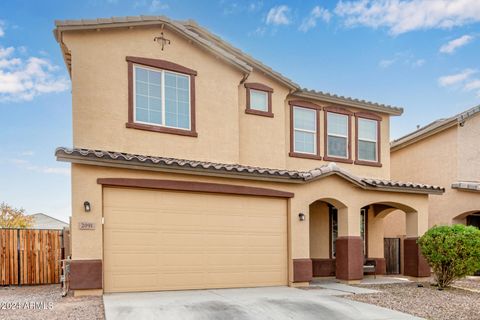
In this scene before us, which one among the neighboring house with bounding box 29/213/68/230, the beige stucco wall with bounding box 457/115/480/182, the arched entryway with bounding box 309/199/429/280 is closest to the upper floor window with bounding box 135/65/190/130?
the arched entryway with bounding box 309/199/429/280

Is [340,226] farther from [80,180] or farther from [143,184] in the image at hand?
[80,180]

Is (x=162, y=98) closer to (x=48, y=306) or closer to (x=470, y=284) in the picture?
(x=48, y=306)

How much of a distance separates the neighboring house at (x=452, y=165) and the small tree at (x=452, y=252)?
5.24m

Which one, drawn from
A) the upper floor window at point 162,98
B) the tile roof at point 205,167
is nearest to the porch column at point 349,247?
the tile roof at point 205,167

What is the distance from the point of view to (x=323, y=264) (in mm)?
15758

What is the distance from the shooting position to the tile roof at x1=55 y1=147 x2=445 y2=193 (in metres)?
10.1

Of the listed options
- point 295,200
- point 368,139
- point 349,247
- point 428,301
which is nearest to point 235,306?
point 295,200

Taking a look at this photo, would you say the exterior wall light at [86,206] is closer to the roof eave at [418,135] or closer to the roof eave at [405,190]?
the roof eave at [405,190]

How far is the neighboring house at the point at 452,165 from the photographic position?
1785 centimetres

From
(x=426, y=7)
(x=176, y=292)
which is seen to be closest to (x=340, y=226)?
(x=176, y=292)

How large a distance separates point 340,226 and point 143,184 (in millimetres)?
6959

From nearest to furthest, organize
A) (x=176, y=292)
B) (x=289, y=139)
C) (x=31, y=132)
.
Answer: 1. (x=176, y=292)
2. (x=289, y=139)
3. (x=31, y=132)

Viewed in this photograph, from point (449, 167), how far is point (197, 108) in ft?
40.2

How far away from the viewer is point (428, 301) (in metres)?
10.7
